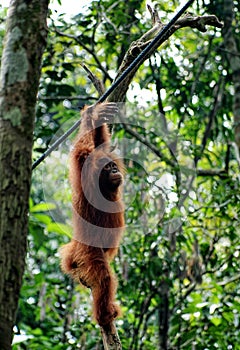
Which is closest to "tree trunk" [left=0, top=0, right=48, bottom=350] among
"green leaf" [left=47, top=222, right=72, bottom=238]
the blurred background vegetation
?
"green leaf" [left=47, top=222, right=72, bottom=238]

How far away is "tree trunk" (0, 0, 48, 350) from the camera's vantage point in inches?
55.2

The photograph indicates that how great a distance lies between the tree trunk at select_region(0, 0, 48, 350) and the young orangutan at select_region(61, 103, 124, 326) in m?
1.61

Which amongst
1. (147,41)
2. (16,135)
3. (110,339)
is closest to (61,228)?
(110,339)

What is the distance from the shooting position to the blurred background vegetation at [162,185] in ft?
16.0

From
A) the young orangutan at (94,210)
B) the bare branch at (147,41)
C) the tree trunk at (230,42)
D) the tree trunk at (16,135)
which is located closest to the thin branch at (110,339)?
the young orangutan at (94,210)

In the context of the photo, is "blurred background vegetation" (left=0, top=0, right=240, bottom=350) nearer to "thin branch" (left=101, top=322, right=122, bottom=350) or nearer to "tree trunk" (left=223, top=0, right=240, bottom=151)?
"tree trunk" (left=223, top=0, right=240, bottom=151)

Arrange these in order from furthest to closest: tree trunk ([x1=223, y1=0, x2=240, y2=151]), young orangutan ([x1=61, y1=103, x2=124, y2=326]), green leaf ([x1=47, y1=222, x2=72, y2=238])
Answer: tree trunk ([x1=223, y1=0, x2=240, y2=151]) < green leaf ([x1=47, y1=222, x2=72, y2=238]) < young orangutan ([x1=61, y1=103, x2=124, y2=326])

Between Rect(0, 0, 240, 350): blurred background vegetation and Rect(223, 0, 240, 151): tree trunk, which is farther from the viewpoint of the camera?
Rect(223, 0, 240, 151): tree trunk

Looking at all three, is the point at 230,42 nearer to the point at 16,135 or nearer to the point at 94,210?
the point at 94,210

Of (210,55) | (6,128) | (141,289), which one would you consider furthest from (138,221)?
(6,128)

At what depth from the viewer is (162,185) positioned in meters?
4.70

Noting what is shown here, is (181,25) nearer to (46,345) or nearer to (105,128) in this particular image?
(105,128)

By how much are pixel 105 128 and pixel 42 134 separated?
152 centimetres

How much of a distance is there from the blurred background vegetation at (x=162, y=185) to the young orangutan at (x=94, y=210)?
2.34ft
